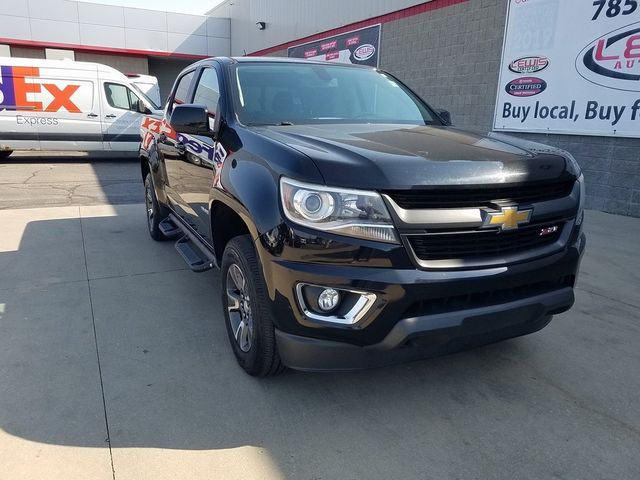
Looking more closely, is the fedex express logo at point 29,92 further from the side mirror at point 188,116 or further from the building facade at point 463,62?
the side mirror at point 188,116

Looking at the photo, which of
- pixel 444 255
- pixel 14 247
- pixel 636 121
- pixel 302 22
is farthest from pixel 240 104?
pixel 302 22

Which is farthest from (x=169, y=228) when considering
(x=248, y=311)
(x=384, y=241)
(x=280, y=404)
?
(x=384, y=241)

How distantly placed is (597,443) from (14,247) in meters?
5.70

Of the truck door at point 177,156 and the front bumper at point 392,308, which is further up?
the truck door at point 177,156

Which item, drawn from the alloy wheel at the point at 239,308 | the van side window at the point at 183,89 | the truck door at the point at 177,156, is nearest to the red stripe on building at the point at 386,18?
the van side window at the point at 183,89

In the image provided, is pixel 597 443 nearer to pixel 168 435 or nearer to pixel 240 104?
pixel 168 435

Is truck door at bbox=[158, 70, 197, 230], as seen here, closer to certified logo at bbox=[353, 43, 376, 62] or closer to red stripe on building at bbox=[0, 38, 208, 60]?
certified logo at bbox=[353, 43, 376, 62]

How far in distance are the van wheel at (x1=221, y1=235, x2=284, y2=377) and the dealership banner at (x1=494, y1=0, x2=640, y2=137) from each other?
6.72 meters

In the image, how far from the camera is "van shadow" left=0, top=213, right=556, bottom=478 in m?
2.36

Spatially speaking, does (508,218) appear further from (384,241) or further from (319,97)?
(319,97)

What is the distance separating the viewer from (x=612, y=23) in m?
7.23

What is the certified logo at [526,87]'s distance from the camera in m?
8.38

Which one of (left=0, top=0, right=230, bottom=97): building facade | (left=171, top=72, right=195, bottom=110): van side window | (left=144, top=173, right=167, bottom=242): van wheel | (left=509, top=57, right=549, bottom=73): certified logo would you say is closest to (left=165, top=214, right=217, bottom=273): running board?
(left=144, top=173, right=167, bottom=242): van wheel

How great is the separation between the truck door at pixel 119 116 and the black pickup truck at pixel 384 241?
A: 37.2ft
